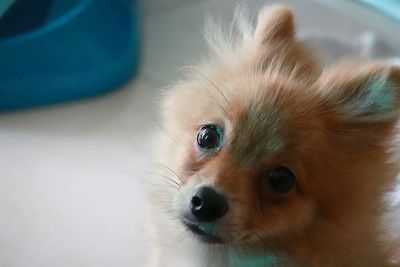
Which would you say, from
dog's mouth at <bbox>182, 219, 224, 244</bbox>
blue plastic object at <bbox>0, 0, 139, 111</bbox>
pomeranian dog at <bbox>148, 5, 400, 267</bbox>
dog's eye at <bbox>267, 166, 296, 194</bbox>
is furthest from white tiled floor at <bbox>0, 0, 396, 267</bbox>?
dog's eye at <bbox>267, 166, 296, 194</bbox>

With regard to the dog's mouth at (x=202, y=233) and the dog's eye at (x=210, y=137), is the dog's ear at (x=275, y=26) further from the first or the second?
the dog's mouth at (x=202, y=233)

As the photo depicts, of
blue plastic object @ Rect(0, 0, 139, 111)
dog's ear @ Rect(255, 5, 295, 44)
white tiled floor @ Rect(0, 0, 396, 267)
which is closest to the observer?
dog's ear @ Rect(255, 5, 295, 44)

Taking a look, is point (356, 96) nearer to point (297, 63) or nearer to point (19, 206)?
point (297, 63)

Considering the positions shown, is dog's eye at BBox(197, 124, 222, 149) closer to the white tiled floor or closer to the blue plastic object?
the white tiled floor

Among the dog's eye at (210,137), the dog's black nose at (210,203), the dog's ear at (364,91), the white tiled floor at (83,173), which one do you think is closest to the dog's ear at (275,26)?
the dog's ear at (364,91)

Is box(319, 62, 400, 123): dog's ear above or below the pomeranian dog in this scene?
above

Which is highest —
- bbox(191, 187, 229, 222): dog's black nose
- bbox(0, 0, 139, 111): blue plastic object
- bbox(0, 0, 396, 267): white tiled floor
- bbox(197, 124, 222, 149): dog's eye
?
bbox(197, 124, 222, 149): dog's eye

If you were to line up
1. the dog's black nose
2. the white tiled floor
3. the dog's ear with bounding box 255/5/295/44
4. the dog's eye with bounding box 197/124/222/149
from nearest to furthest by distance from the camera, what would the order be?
the dog's black nose < the dog's eye with bounding box 197/124/222/149 < the dog's ear with bounding box 255/5/295/44 < the white tiled floor

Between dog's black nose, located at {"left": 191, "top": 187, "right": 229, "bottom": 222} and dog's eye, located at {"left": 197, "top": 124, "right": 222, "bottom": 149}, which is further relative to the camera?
dog's eye, located at {"left": 197, "top": 124, "right": 222, "bottom": 149}
